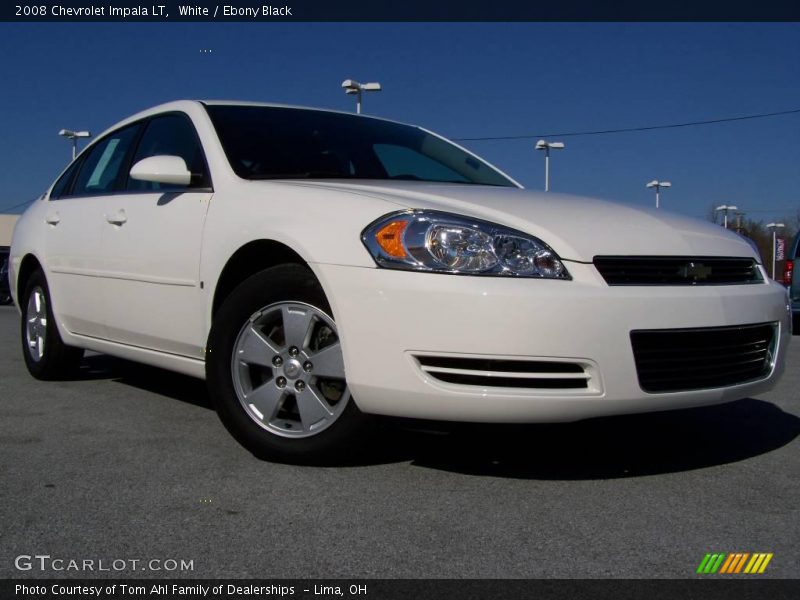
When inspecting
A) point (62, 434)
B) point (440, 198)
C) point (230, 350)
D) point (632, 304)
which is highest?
point (440, 198)

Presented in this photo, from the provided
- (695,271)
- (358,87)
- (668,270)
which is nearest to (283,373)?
(668,270)

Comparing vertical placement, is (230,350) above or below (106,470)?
above

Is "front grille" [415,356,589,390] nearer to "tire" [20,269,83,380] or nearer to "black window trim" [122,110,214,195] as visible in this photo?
"black window trim" [122,110,214,195]

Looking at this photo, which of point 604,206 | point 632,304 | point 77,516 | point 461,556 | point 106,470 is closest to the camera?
point 461,556

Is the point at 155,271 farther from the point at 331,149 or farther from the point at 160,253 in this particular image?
the point at 331,149

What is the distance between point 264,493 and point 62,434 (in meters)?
1.40

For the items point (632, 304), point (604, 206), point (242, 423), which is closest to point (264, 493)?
point (242, 423)

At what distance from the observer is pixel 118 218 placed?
458cm

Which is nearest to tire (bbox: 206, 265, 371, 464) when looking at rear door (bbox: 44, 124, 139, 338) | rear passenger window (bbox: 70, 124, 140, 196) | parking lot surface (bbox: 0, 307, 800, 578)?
parking lot surface (bbox: 0, 307, 800, 578)

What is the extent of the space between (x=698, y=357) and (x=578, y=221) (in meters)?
0.64

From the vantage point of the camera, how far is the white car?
3.03 m

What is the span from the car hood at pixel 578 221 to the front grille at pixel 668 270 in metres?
0.03

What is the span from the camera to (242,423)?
350cm

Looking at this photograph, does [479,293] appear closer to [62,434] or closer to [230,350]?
[230,350]
